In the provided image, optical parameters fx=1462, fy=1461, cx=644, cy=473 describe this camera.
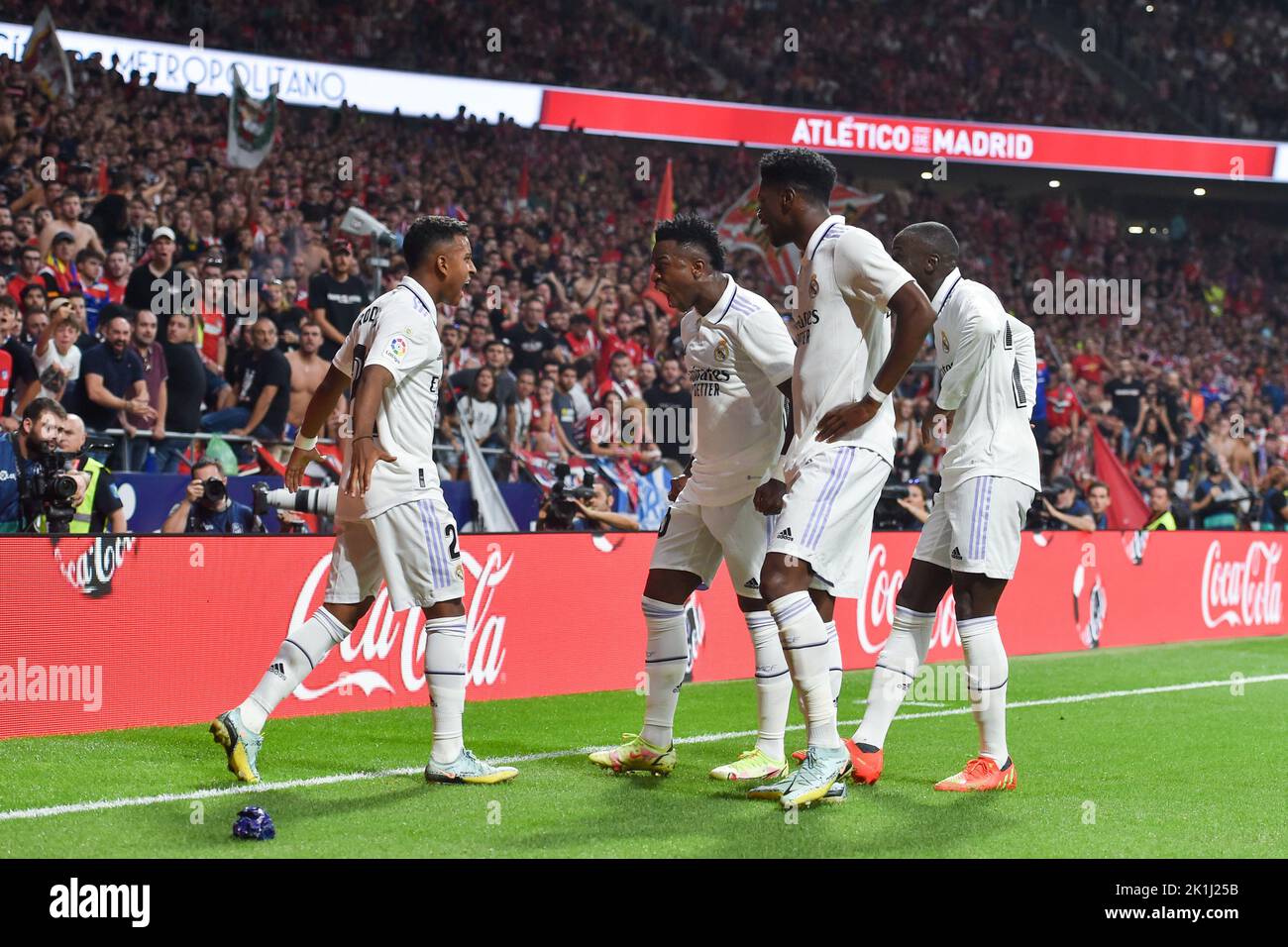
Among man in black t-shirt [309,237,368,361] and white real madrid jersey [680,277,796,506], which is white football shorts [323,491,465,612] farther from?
man in black t-shirt [309,237,368,361]

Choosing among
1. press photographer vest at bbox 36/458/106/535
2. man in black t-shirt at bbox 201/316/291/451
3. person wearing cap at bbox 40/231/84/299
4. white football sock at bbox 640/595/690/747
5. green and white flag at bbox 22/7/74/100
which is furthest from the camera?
green and white flag at bbox 22/7/74/100

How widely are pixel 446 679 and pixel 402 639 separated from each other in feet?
9.05

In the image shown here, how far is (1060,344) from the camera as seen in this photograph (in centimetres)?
2609

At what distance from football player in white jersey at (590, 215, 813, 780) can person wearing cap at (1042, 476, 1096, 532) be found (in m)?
8.03

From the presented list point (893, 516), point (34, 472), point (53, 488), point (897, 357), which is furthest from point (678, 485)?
point (893, 516)

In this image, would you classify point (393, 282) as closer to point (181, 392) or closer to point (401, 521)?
point (181, 392)

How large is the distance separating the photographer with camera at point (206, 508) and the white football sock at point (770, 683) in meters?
4.31

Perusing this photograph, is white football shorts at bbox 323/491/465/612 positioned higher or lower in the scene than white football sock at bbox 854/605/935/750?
higher

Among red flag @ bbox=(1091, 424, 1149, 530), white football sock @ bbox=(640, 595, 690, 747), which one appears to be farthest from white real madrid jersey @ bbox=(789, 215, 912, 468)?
red flag @ bbox=(1091, 424, 1149, 530)

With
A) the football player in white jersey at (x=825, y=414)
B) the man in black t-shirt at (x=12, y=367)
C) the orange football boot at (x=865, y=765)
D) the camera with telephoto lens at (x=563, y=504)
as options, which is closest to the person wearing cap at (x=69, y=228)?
the man in black t-shirt at (x=12, y=367)

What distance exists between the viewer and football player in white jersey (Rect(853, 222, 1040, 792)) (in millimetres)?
6109

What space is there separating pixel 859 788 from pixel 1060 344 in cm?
2134

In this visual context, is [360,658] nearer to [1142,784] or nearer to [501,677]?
[501,677]
